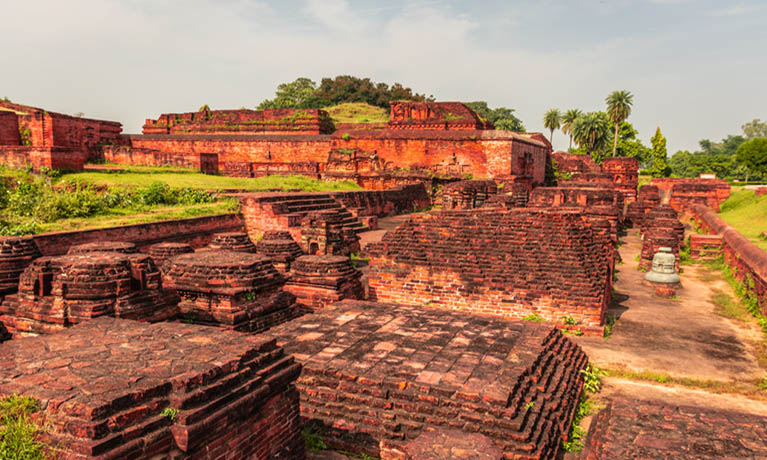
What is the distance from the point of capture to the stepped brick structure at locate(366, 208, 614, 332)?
7.13 m

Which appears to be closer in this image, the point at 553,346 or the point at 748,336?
the point at 553,346

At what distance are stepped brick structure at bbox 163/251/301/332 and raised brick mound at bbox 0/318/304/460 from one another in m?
1.50

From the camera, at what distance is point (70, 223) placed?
969cm

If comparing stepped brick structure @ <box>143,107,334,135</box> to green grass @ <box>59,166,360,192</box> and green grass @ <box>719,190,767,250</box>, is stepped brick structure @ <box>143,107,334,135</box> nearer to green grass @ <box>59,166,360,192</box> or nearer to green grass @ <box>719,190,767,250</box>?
green grass @ <box>59,166,360,192</box>

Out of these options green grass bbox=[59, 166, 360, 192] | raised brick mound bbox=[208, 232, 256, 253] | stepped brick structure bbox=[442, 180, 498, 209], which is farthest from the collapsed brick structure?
raised brick mound bbox=[208, 232, 256, 253]

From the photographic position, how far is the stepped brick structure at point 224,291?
211 inches

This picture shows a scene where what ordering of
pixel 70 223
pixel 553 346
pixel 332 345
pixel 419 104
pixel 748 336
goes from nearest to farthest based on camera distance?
1. pixel 332 345
2. pixel 553 346
3. pixel 748 336
4. pixel 70 223
5. pixel 419 104

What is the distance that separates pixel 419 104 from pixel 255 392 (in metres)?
24.1

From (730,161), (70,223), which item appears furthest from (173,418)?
(730,161)

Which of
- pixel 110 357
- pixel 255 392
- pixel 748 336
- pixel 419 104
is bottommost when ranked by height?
pixel 748 336

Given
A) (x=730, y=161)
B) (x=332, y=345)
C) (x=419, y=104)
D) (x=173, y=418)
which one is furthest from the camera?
(x=730, y=161)

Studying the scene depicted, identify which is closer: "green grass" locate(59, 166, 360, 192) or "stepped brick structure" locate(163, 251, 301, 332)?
"stepped brick structure" locate(163, 251, 301, 332)

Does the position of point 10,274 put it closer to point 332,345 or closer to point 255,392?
point 332,345

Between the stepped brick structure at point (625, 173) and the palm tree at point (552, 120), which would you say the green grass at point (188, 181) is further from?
the palm tree at point (552, 120)
